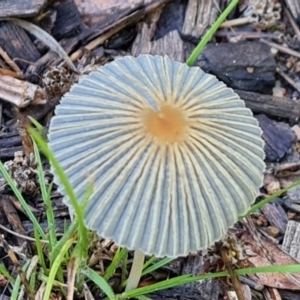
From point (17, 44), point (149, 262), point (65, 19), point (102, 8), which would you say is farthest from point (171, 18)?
point (149, 262)

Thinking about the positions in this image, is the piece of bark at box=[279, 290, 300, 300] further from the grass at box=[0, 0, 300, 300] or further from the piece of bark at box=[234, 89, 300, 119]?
the piece of bark at box=[234, 89, 300, 119]

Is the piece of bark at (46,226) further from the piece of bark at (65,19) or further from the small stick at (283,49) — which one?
the small stick at (283,49)

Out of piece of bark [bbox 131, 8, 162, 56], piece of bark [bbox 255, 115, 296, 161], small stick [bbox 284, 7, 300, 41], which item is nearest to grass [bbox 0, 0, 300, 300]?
piece of bark [bbox 255, 115, 296, 161]

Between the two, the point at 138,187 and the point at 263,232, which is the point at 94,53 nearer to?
the point at 263,232

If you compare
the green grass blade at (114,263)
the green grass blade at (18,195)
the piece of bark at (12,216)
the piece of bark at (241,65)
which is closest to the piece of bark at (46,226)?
the piece of bark at (12,216)

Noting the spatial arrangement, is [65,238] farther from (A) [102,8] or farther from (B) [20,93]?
(A) [102,8]

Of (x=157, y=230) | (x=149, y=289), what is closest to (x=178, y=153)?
(x=157, y=230)
